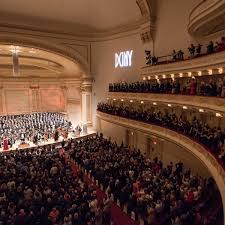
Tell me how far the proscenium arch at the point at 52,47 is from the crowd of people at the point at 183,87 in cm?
466

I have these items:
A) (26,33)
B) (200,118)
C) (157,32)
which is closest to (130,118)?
(200,118)

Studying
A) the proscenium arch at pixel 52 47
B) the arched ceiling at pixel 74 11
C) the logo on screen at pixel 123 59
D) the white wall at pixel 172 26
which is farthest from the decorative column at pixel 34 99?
the white wall at pixel 172 26

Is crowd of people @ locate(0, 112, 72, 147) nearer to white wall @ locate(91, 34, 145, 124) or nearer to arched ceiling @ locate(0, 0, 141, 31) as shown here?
white wall @ locate(91, 34, 145, 124)

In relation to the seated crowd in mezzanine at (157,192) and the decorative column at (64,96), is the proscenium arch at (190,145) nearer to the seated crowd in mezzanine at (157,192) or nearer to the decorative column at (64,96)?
the seated crowd in mezzanine at (157,192)

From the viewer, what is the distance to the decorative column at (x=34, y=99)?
32656mm

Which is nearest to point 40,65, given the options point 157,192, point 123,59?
point 123,59

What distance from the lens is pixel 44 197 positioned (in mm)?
9625

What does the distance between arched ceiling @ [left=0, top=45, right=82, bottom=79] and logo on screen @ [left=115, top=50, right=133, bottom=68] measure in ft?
14.8

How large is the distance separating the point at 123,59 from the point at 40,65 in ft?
42.0

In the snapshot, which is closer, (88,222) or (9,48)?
(88,222)

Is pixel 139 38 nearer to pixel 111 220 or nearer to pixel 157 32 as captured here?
pixel 157 32

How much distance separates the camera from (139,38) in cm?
2114

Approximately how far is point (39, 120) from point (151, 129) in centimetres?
1642

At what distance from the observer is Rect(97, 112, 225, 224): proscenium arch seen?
7.41m
